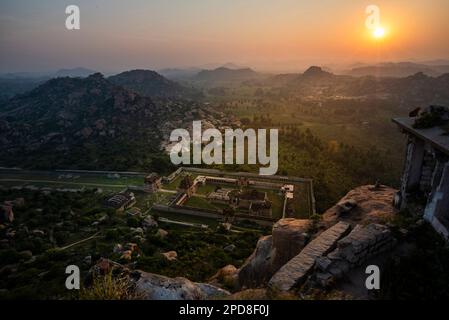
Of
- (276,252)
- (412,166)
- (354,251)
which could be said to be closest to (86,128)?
(276,252)

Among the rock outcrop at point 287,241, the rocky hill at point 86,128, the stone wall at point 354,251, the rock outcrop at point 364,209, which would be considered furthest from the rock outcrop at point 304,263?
the rocky hill at point 86,128

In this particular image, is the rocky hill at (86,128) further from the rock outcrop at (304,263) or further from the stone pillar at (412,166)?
the rock outcrop at (304,263)

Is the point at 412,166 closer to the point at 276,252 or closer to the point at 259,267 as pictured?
the point at 276,252

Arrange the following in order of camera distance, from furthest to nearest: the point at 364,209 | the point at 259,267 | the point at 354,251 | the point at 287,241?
the point at 364,209 < the point at 259,267 < the point at 287,241 < the point at 354,251

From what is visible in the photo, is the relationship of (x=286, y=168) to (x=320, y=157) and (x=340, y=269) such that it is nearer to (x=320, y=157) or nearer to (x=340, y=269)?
(x=320, y=157)

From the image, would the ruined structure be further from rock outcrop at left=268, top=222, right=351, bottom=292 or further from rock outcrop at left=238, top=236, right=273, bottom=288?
rock outcrop at left=238, top=236, right=273, bottom=288

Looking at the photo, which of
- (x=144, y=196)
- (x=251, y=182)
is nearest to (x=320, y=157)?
(x=251, y=182)
